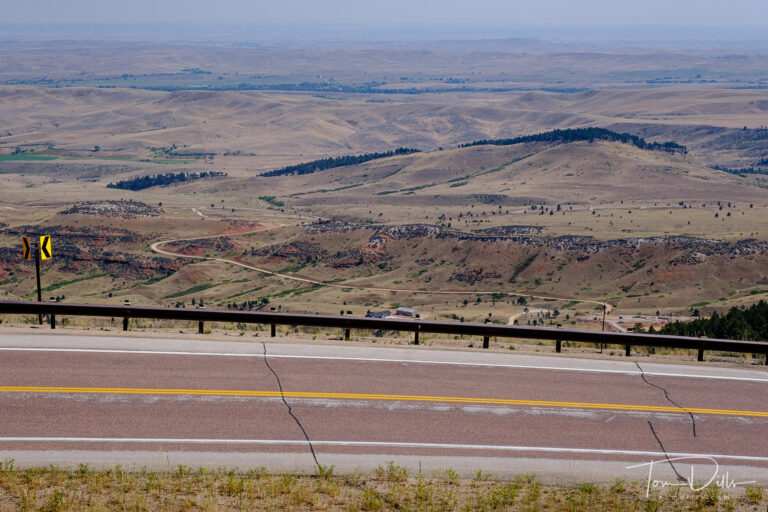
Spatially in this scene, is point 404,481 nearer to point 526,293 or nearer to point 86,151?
point 526,293

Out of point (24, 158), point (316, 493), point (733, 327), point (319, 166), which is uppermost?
point (316, 493)

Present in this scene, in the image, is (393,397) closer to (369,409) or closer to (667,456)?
(369,409)

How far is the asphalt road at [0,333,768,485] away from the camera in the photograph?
13.7m

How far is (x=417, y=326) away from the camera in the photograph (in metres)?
20.5

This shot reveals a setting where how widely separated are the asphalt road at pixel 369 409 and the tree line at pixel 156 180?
136m

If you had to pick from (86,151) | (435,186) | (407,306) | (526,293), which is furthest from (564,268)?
(86,151)

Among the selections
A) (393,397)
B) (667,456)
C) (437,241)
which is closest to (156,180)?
(437,241)

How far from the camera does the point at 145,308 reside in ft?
68.0

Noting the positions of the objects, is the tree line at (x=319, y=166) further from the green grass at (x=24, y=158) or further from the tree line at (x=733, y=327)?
the tree line at (x=733, y=327)

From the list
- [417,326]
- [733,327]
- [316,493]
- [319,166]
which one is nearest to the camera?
[316,493]

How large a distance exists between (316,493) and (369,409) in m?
3.66

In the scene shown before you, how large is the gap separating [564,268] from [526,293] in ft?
19.1

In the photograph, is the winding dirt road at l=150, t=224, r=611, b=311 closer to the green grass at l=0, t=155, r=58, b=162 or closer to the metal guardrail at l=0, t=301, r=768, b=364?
the metal guardrail at l=0, t=301, r=768, b=364
